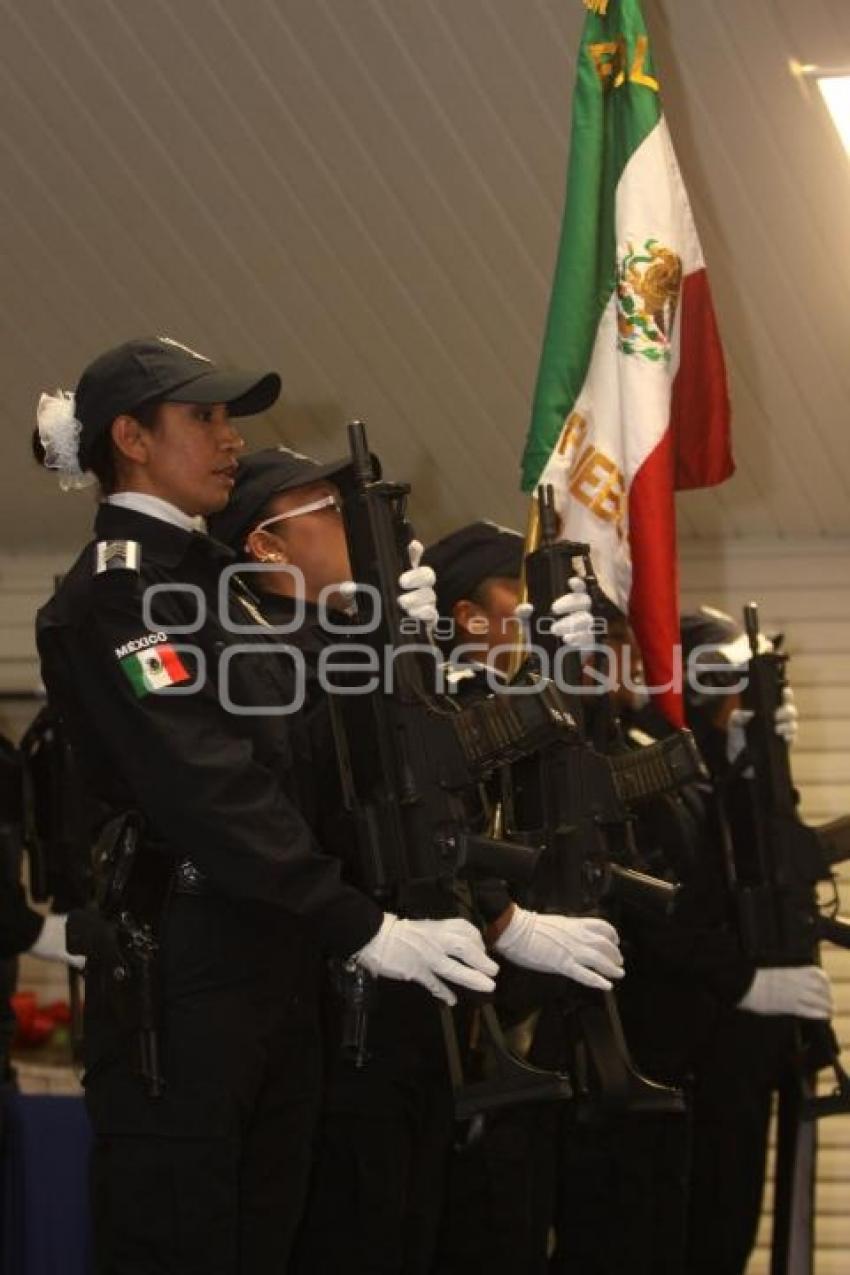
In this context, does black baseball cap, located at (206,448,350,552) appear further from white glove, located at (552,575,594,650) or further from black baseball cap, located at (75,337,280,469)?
white glove, located at (552,575,594,650)

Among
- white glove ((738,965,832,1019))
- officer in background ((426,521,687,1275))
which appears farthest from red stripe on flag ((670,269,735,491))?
white glove ((738,965,832,1019))

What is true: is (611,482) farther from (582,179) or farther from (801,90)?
(801,90)

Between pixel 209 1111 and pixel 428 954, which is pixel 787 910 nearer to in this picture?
pixel 428 954

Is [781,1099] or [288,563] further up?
[288,563]

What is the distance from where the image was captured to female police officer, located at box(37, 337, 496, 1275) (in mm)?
3215

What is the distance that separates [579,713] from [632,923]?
1.03m

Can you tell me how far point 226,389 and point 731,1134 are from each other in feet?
8.98

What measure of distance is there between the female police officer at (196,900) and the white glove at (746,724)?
2.19 meters

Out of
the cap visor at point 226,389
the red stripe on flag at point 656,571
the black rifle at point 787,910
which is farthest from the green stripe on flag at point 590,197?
the cap visor at point 226,389

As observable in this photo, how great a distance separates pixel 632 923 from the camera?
5098 mm

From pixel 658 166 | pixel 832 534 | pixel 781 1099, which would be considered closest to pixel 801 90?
pixel 658 166

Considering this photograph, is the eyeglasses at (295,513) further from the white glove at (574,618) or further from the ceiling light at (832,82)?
the ceiling light at (832,82)

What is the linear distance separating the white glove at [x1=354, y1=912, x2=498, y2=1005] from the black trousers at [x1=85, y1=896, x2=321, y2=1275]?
0.15 meters

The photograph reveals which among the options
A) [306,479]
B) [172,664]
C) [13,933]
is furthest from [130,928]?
[13,933]
